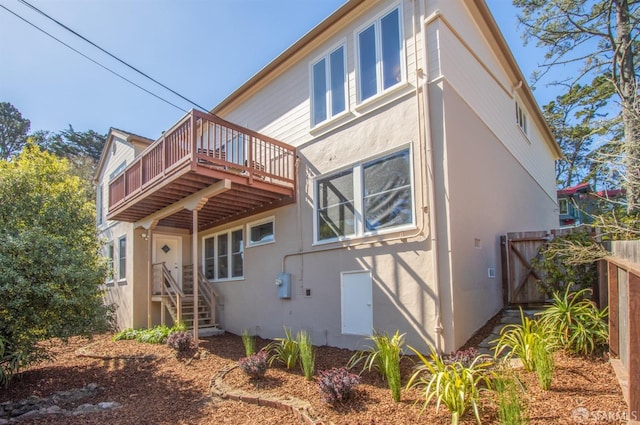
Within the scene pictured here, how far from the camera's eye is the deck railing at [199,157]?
7.26 meters

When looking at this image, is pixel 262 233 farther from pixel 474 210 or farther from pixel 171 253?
pixel 474 210

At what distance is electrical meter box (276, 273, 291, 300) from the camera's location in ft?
28.1

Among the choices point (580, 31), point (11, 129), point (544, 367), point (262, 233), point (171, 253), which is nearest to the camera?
point (544, 367)

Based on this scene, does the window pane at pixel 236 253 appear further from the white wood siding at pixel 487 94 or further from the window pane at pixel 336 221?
the white wood siding at pixel 487 94

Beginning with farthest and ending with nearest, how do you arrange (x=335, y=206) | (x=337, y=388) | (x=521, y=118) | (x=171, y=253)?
(x=171, y=253) → (x=521, y=118) → (x=335, y=206) → (x=337, y=388)

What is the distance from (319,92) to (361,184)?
269cm

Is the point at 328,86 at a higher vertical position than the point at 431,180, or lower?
higher

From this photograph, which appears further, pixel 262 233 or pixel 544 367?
pixel 262 233

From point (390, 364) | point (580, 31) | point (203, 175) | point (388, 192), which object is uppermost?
point (580, 31)

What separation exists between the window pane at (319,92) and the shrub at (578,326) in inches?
229

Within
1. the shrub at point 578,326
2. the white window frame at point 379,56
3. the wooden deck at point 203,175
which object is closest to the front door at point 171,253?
the wooden deck at point 203,175

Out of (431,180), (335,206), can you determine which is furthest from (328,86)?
(431,180)

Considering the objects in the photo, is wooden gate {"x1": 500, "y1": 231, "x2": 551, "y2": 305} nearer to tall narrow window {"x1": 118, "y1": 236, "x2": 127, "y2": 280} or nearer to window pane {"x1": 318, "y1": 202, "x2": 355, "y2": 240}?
window pane {"x1": 318, "y1": 202, "x2": 355, "y2": 240}

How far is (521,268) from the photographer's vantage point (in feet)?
25.0
